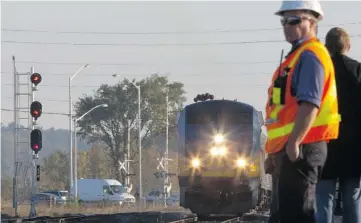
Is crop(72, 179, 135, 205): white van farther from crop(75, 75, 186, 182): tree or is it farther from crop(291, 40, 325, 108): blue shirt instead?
crop(291, 40, 325, 108): blue shirt

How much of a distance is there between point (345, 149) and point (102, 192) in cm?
5315

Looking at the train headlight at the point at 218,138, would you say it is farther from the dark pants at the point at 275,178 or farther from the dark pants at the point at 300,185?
the dark pants at the point at 300,185

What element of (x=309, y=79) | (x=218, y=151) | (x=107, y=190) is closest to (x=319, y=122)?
(x=309, y=79)

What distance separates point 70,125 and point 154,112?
2512 cm

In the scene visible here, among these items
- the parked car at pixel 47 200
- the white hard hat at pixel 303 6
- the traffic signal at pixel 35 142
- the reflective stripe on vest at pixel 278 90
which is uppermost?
the traffic signal at pixel 35 142

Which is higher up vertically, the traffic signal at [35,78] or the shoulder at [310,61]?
the traffic signal at [35,78]

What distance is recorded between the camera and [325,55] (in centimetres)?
679

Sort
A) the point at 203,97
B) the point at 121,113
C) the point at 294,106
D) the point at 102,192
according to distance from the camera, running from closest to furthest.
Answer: the point at 294,106, the point at 203,97, the point at 102,192, the point at 121,113

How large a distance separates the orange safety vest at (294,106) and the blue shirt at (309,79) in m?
0.05

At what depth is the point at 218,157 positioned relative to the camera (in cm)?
2612

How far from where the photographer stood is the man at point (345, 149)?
26.1 ft

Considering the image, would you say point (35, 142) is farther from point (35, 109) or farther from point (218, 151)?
point (218, 151)

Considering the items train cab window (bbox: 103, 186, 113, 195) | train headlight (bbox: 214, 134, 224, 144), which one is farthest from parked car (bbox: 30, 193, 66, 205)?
train headlight (bbox: 214, 134, 224, 144)

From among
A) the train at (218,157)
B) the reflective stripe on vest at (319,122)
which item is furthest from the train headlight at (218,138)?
the reflective stripe on vest at (319,122)
